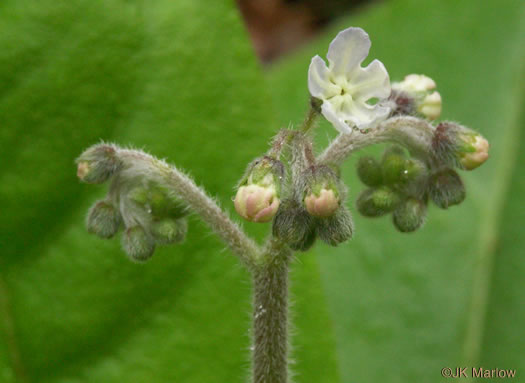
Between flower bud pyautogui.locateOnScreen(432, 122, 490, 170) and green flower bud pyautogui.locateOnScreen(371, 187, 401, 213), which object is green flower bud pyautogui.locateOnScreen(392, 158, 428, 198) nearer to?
green flower bud pyautogui.locateOnScreen(371, 187, 401, 213)

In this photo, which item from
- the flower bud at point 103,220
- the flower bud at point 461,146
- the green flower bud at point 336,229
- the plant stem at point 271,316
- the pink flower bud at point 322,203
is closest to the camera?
the pink flower bud at point 322,203

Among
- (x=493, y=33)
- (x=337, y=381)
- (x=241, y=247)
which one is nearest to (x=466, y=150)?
(x=241, y=247)

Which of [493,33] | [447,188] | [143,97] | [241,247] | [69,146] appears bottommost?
[241,247]

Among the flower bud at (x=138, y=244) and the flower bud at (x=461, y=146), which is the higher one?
the flower bud at (x=461, y=146)

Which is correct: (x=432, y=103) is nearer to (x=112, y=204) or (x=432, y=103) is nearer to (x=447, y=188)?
(x=447, y=188)

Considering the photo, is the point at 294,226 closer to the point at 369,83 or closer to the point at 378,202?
the point at 378,202

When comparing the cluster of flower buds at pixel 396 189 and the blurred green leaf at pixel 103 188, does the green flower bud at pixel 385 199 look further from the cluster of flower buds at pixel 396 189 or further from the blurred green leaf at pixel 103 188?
the blurred green leaf at pixel 103 188

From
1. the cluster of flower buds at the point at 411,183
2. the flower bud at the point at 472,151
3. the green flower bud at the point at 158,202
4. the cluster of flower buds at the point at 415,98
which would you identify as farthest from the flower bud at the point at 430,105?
the green flower bud at the point at 158,202
